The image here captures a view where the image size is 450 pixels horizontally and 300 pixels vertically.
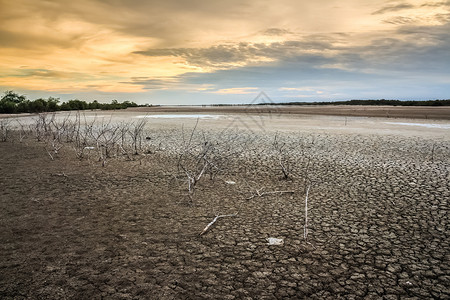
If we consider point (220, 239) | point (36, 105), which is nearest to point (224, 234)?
point (220, 239)

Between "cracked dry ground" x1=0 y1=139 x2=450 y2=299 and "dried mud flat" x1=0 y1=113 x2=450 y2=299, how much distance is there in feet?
0.03

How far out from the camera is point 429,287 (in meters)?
2.03

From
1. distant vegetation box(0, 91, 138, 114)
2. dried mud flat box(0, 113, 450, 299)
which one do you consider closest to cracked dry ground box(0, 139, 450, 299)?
dried mud flat box(0, 113, 450, 299)

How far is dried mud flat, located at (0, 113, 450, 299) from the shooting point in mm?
2037

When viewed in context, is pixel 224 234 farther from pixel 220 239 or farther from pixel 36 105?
pixel 36 105

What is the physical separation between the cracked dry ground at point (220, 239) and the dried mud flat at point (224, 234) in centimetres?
1

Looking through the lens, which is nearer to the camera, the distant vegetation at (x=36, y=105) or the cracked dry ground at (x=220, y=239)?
the cracked dry ground at (x=220, y=239)

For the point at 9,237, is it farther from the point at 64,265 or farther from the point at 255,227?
the point at 255,227

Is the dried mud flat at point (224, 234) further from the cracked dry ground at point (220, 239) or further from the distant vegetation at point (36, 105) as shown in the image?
the distant vegetation at point (36, 105)

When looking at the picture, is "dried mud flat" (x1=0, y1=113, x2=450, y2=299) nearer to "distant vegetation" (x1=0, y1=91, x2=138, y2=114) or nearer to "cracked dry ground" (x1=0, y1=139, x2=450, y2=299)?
"cracked dry ground" (x1=0, y1=139, x2=450, y2=299)

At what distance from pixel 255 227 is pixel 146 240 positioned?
0.97 m

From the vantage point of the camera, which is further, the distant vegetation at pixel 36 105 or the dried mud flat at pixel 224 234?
the distant vegetation at pixel 36 105

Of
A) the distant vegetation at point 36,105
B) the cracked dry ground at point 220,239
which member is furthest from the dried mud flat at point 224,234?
the distant vegetation at point 36,105

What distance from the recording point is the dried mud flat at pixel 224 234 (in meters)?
2.04
